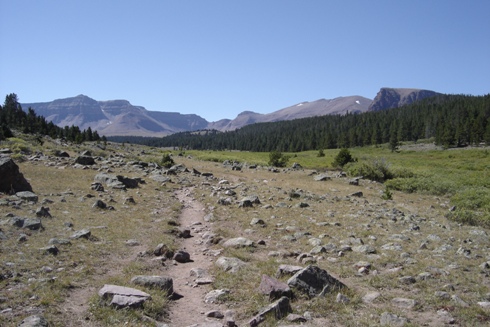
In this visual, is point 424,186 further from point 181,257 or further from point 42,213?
point 42,213

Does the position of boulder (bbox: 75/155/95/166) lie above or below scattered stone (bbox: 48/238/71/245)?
above

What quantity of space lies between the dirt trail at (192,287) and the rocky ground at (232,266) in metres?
0.05

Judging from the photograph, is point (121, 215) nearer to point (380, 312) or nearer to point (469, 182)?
point (380, 312)

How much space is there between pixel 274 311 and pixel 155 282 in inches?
140

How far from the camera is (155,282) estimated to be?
8938 millimetres

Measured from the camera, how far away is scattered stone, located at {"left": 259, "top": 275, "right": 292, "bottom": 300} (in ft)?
27.0

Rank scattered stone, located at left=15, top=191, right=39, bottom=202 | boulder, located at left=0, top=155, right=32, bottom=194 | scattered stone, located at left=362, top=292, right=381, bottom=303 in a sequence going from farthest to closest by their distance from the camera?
boulder, located at left=0, top=155, right=32, bottom=194 < scattered stone, located at left=15, top=191, right=39, bottom=202 < scattered stone, located at left=362, top=292, right=381, bottom=303

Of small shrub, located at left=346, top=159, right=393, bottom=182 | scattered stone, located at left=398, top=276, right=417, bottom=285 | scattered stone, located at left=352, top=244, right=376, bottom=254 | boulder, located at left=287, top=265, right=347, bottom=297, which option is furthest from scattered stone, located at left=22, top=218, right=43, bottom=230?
small shrub, located at left=346, top=159, right=393, bottom=182

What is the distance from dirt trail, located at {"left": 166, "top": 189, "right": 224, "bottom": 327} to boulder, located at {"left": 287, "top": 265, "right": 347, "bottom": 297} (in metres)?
2.12

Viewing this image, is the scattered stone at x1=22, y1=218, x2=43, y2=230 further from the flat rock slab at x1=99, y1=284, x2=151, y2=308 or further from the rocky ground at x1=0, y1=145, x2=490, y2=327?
the flat rock slab at x1=99, y1=284, x2=151, y2=308

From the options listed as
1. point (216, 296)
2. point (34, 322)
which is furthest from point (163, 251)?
point (34, 322)

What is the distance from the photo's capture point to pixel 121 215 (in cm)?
1772

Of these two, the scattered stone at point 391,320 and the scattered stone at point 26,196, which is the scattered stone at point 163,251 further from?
the scattered stone at point 26,196

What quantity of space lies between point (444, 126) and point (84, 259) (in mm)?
151468
